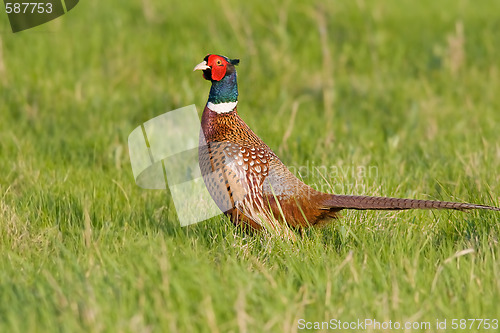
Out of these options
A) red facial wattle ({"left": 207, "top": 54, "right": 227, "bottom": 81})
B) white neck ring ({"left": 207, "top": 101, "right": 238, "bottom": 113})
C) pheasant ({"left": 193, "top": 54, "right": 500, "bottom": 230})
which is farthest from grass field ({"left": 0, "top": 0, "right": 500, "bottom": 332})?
red facial wattle ({"left": 207, "top": 54, "right": 227, "bottom": 81})

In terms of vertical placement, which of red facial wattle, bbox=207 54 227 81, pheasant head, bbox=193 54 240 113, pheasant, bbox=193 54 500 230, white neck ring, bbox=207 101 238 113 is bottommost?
pheasant, bbox=193 54 500 230

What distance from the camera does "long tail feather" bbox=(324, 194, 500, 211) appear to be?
3.34 metres

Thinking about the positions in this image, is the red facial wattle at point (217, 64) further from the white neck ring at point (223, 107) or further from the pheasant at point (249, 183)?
the white neck ring at point (223, 107)

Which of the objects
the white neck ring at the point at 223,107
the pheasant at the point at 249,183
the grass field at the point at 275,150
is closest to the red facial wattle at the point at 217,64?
the pheasant at the point at 249,183

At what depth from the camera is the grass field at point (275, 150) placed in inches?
110

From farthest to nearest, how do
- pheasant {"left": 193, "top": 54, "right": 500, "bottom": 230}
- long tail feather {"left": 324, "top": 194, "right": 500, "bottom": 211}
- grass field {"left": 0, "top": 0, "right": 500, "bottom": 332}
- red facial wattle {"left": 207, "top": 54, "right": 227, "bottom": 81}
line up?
red facial wattle {"left": 207, "top": 54, "right": 227, "bottom": 81} → pheasant {"left": 193, "top": 54, "right": 500, "bottom": 230} → long tail feather {"left": 324, "top": 194, "right": 500, "bottom": 211} → grass field {"left": 0, "top": 0, "right": 500, "bottom": 332}

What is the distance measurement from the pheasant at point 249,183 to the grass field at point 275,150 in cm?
14

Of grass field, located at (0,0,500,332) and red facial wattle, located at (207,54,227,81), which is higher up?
red facial wattle, located at (207,54,227,81)

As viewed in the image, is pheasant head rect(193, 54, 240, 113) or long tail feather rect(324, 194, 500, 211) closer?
long tail feather rect(324, 194, 500, 211)

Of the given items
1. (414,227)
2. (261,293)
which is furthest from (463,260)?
(261,293)

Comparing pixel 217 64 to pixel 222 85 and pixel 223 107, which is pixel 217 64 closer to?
pixel 222 85

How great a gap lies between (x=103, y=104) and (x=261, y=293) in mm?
3909

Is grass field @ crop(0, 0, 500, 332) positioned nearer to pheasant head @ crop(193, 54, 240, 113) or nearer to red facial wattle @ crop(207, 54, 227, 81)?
pheasant head @ crop(193, 54, 240, 113)

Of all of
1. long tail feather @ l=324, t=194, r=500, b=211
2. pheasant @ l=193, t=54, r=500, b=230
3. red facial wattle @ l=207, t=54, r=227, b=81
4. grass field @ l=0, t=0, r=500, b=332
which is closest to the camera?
grass field @ l=0, t=0, r=500, b=332
